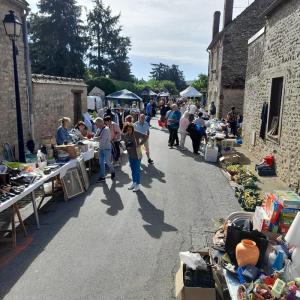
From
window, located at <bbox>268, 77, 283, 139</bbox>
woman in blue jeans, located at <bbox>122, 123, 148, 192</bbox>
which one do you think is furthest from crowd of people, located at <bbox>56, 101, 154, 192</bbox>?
window, located at <bbox>268, 77, 283, 139</bbox>

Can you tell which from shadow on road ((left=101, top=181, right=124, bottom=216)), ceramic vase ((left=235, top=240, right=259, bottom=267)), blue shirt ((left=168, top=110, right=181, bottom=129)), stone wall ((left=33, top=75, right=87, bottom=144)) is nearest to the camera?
ceramic vase ((left=235, top=240, right=259, bottom=267))

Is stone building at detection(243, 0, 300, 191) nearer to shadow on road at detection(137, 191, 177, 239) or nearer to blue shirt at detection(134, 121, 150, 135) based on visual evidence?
shadow on road at detection(137, 191, 177, 239)

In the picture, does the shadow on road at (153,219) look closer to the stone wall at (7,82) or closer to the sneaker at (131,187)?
the sneaker at (131,187)

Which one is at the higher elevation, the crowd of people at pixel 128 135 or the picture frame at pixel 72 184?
the crowd of people at pixel 128 135

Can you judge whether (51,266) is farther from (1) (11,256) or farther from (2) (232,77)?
(2) (232,77)

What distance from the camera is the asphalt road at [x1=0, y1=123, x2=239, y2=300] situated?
4562 mm

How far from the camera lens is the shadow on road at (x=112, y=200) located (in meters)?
7.41

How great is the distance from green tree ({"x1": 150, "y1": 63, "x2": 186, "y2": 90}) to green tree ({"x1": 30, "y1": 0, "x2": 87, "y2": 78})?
191 feet

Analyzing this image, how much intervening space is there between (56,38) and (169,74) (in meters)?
63.0

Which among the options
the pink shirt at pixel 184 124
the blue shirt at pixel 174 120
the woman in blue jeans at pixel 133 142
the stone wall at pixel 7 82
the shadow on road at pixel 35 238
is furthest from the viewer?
the blue shirt at pixel 174 120

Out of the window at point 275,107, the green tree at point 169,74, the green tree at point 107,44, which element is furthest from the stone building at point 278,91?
the green tree at point 169,74

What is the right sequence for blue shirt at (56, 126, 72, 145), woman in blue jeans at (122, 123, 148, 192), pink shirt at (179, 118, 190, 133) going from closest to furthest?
1. woman in blue jeans at (122, 123, 148, 192)
2. blue shirt at (56, 126, 72, 145)
3. pink shirt at (179, 118, 190, 133)

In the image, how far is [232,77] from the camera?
23969 millimetres

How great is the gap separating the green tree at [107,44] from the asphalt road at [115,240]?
4425 cm
